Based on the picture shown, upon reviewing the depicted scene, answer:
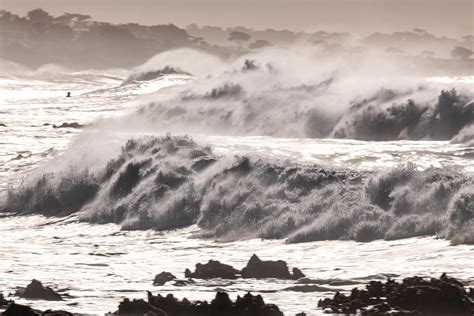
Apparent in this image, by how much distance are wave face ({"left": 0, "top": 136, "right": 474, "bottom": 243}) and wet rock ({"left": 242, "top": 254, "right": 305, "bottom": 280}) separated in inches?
204

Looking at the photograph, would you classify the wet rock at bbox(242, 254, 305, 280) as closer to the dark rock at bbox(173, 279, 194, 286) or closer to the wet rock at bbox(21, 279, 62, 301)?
the dark rock at bbox(173, 279, 194, 286)

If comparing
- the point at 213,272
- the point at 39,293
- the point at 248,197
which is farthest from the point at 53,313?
the point at 248,197

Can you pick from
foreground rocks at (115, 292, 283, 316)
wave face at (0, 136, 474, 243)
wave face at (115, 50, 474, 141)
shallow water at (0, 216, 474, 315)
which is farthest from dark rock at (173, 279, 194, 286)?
wave face at (115, 50, 474, 141)

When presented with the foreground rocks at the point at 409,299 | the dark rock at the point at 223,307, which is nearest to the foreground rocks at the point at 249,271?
the foreground rocks at the point at 409,299

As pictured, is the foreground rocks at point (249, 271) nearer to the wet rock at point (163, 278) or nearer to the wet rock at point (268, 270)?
the wet rock at point (268, 270)

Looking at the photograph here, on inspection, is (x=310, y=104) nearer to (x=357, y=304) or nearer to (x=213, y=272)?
(x=213, y=272)

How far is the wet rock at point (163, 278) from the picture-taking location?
30.3 m

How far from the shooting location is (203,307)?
2564cm

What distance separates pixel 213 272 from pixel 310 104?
36.8 m

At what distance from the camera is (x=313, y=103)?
67.2 meters

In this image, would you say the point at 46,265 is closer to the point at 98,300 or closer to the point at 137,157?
the point at 98,300

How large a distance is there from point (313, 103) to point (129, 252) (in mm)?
31588

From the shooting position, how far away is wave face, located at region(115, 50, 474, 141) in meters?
60.8

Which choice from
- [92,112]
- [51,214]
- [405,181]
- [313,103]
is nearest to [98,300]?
[405,181]
